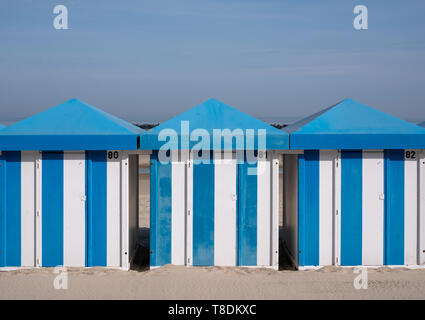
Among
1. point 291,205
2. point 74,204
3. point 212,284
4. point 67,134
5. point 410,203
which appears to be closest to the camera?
point 212,284

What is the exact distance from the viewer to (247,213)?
26.3ft

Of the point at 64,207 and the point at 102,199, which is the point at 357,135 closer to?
the point at 102,199

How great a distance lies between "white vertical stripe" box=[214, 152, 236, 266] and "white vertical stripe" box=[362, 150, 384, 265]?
A: 230cm

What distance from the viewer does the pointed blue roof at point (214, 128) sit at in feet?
25.9

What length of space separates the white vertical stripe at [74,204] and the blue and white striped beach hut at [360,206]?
377 centimetres

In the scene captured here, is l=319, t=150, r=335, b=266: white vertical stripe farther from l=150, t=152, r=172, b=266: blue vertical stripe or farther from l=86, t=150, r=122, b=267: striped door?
l=86, t=150, r=122, b=267: striped door

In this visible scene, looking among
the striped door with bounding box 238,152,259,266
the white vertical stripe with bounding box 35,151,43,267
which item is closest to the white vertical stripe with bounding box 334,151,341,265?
the striped door with bounding box 238,152,259,266

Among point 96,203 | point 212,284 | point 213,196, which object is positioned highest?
point 213,196

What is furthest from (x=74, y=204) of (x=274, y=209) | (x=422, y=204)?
(x=422, y=204)

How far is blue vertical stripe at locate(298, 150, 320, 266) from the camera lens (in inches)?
318

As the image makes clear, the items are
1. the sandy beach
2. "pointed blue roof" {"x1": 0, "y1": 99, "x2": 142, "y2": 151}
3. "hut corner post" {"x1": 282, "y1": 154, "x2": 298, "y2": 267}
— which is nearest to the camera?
the sandy beach

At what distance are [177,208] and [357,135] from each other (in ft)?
11.0

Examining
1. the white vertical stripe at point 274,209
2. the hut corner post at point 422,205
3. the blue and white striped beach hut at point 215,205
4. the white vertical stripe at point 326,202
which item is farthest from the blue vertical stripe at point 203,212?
the hut corner post at point 422,205
